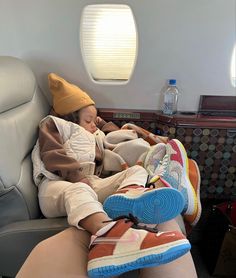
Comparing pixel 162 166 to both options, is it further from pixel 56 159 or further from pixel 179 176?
pixel 56 159

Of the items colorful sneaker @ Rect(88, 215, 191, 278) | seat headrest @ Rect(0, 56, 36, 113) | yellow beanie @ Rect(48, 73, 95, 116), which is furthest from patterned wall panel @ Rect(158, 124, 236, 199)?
colorful sneaker @ Rect(88, 215, 191, 278)

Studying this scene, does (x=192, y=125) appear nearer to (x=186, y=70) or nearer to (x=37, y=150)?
(x=186, y=70)

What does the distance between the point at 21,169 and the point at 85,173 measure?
304 mm

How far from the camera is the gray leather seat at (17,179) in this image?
98cm

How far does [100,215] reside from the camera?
897mm

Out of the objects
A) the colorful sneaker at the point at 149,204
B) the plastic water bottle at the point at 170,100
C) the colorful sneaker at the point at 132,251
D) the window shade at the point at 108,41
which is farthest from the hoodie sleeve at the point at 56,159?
the plastic water bottle at the point at 170,100

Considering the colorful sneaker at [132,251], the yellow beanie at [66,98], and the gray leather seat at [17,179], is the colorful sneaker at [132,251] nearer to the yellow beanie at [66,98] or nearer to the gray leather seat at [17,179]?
the gray leather seat at [17,179]

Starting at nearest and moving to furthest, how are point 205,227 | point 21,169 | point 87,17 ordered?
1. point 21,169
2. point 87,17
3. point 205,227

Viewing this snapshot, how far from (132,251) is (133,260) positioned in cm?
2

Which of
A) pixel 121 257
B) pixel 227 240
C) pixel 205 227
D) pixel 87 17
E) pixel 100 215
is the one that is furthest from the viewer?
pixel 205 227

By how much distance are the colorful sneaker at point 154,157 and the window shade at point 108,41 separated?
57 cm

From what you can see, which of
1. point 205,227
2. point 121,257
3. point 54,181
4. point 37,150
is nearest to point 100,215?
point 121,257

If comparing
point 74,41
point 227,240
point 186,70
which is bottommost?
point 227,240

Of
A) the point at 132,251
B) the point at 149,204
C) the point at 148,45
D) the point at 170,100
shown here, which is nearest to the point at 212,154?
the point at 170,100
